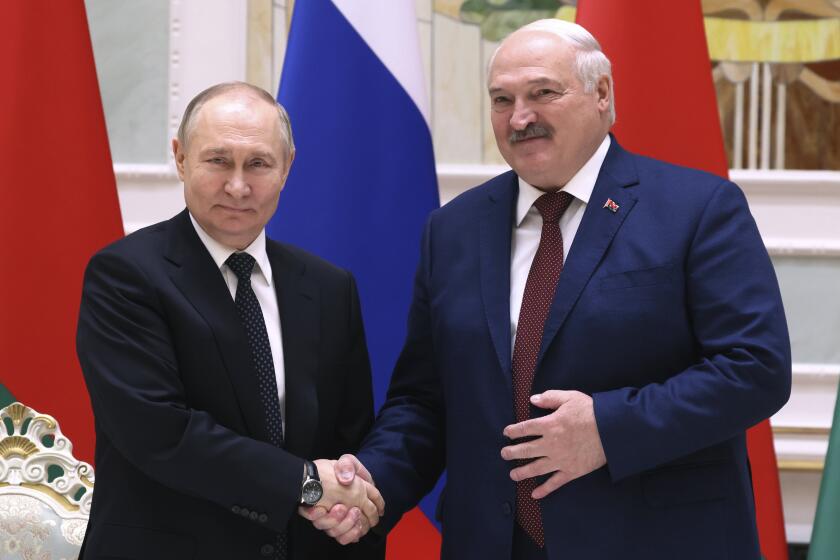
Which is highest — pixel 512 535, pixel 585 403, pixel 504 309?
pixel 504 309

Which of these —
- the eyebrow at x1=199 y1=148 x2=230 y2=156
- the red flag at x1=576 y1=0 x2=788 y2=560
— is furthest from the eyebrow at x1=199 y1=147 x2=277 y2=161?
the red flag at x1=576 y1=0 x2=788 y2=560

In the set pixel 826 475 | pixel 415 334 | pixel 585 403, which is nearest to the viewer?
pixel 585 403

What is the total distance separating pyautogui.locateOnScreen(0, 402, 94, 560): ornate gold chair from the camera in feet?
8.16

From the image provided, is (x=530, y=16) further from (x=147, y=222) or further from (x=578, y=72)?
(x=578, y=72)

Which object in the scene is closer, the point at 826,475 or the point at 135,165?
the point at 826,475

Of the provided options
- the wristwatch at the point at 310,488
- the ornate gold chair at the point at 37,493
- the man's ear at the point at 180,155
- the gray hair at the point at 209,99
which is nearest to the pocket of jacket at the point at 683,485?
the wristwatch at the point at 310,488

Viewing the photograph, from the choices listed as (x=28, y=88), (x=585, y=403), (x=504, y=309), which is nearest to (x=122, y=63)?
(x=28, y=88)

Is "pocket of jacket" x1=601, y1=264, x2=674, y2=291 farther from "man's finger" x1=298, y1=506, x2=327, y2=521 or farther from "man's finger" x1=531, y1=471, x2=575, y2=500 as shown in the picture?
"man's finger" x1=298, y1=506, x2=327, y2=521

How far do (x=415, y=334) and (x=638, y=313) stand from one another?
1.77 ft

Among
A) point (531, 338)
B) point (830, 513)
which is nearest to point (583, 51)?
point (531, 338)

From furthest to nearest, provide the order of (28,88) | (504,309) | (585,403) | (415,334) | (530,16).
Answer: (530,16) < (28,88) < (415,334) < (504,309) < (585,403)

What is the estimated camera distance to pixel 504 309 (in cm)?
198

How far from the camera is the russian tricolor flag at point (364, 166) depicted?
2951 millimetres

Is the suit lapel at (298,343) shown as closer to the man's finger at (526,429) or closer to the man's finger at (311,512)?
the man's finger at (311,512)
